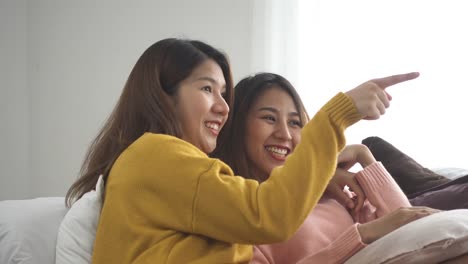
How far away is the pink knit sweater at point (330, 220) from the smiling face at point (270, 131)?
0.19 meters

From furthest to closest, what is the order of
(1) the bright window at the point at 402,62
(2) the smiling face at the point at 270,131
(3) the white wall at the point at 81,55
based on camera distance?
(3) the white wall at the point at 81,55 → (1) the bright window at the point at 402,62 → (2) the smiling face at the point at 270,131

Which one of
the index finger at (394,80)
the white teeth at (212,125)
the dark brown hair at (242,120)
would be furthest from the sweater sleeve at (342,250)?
the dark brown hair at (242,120)

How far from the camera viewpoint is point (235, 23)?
3.01m

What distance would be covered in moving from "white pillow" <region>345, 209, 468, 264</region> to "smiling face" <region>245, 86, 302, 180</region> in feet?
2.08

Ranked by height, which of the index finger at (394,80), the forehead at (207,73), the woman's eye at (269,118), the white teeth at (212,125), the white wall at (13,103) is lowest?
the white wall at (13,103)

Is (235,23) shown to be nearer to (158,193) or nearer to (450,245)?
(158,193)

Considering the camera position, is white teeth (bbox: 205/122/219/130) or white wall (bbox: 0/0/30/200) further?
white wall (bbox: 0/0/30/200)

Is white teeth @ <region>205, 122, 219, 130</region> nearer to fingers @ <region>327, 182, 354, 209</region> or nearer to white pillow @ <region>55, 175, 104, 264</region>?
white pillow @ <region>55, 175, 104, 264</region>

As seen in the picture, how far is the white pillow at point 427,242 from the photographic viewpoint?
30.2 inches

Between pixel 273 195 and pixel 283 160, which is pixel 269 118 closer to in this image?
pixel 283 160

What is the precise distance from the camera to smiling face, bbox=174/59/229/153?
118 centimetres

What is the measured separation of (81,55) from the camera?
2.99 meters

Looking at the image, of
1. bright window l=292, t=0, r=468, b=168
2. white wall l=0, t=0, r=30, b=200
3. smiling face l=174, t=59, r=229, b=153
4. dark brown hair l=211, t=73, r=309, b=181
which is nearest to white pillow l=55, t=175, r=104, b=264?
smiling face l=174, t=59, r=229, b=153

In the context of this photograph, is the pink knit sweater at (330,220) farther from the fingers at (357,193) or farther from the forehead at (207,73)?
the forehead at (207,73)
